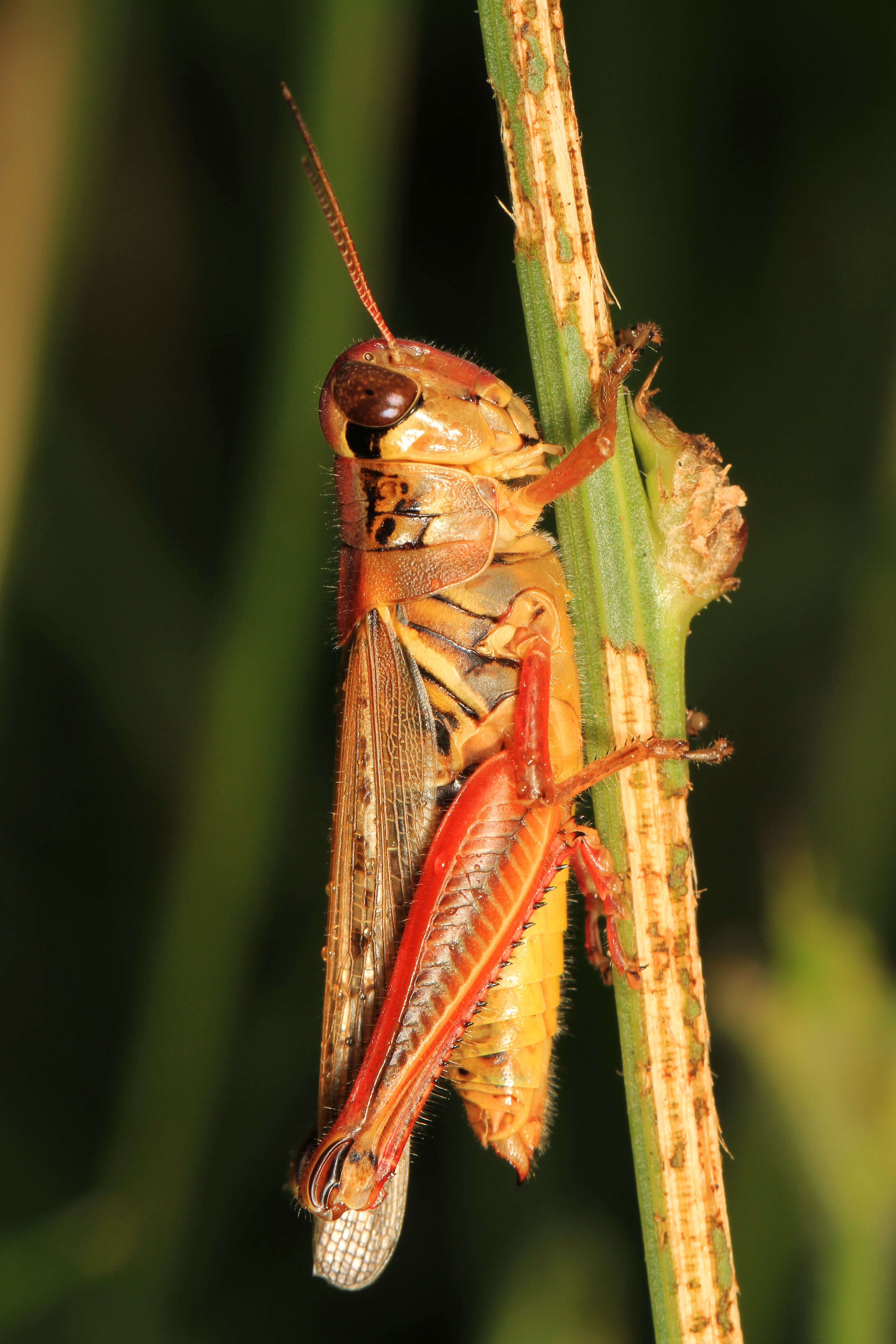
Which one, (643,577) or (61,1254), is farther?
(61,1254)

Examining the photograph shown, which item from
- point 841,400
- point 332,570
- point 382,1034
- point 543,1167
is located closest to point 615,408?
point 332,570

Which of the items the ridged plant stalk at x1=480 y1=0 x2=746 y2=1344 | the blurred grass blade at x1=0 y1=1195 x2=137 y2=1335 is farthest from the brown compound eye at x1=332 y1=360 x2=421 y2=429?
the blurred grass blade at x1=0 y1=1195 x2=137 y2=1335

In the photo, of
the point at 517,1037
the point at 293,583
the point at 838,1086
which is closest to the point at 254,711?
the point at 293,583

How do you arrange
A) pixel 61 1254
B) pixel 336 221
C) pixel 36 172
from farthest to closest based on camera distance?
pixel 36 172
pixel 61 1254
pixel 336 221

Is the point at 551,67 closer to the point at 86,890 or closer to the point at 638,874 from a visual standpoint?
the point at 638,874

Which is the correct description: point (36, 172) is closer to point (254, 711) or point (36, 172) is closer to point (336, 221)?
point (336, 221)

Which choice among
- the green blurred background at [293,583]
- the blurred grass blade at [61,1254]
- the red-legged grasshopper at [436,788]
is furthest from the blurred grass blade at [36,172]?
the blurred grass blade at [61,1254]
